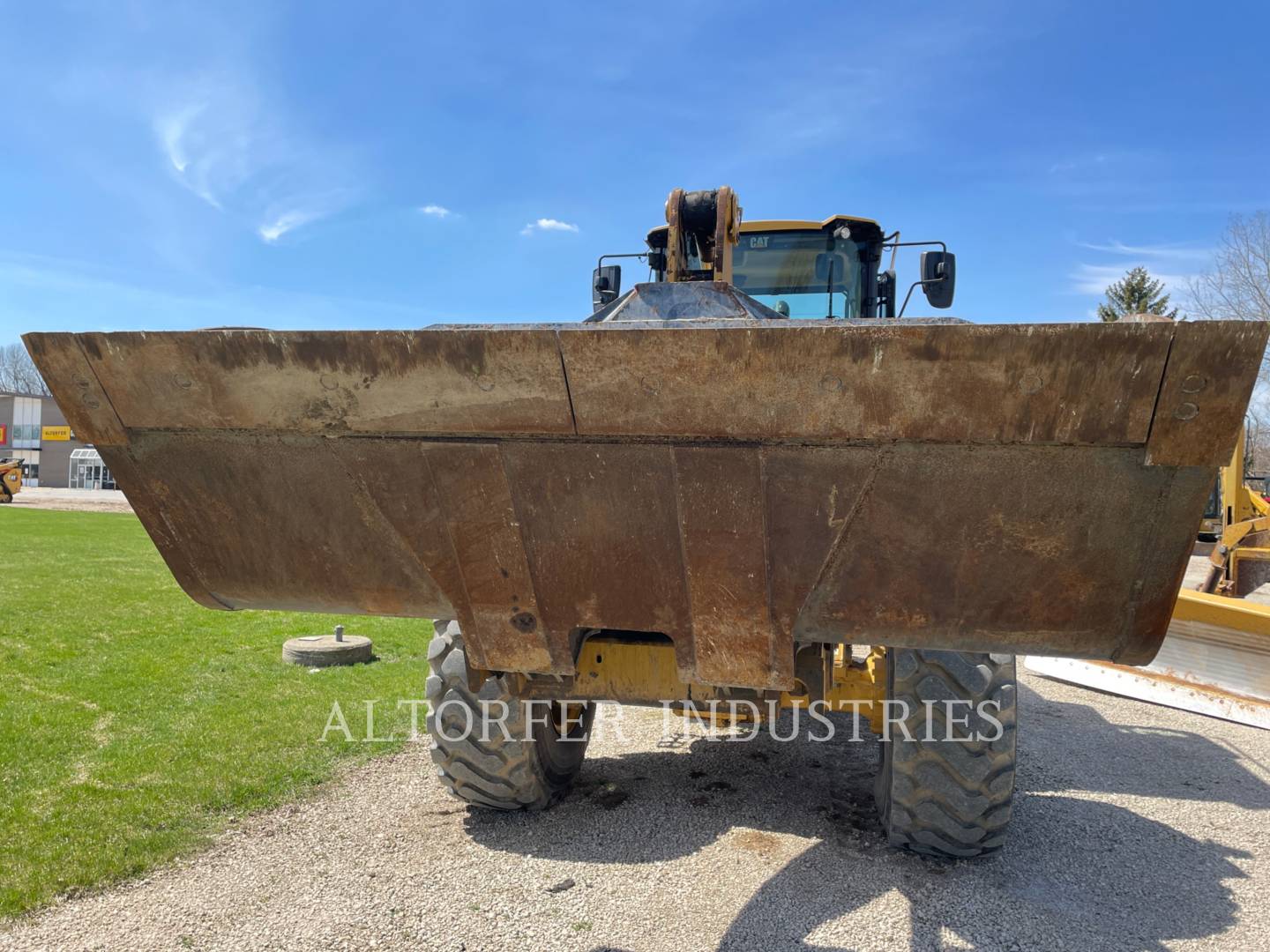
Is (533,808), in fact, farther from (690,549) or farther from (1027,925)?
(690,549)

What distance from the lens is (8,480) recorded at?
32.1 meters

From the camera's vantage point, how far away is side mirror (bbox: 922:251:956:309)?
4535 mm

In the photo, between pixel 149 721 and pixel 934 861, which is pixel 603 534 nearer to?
pixel 934 861

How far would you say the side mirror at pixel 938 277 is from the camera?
4.54 metres

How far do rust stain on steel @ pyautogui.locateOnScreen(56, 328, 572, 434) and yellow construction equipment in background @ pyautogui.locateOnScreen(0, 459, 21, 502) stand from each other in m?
37.1

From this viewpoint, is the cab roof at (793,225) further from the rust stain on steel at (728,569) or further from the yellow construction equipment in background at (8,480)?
the yellow construction equipment in background at (8,480)

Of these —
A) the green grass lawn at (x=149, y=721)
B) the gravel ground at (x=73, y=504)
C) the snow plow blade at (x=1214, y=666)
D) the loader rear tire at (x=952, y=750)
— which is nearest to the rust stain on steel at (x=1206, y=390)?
Answer: the loader rear tire at (x=952, y=750)

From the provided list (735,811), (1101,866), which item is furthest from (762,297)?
(1101,866)

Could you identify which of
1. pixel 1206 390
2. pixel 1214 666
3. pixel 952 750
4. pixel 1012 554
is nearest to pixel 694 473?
pixel 1012 554

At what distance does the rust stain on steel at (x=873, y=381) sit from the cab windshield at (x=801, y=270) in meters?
3.79

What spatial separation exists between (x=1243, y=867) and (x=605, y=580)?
3.15 m

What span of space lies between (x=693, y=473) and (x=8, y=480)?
38463mm

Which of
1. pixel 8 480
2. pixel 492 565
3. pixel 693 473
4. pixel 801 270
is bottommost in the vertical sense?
pixel 8 480

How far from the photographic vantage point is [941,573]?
1925mm
